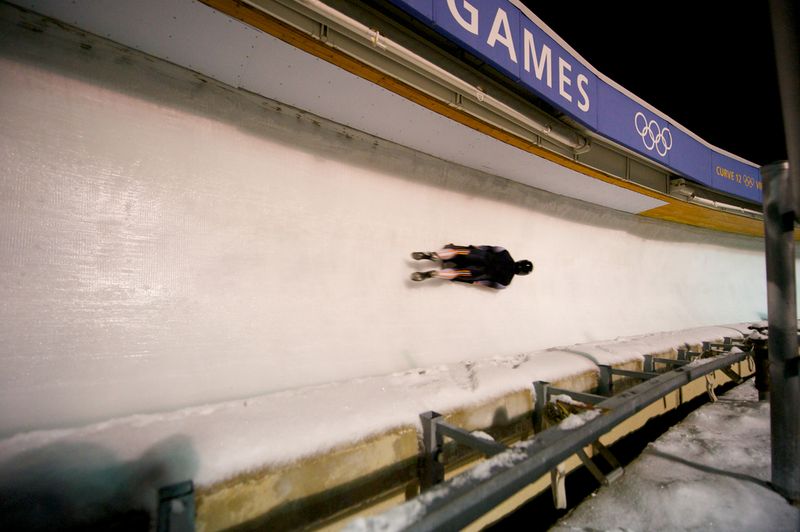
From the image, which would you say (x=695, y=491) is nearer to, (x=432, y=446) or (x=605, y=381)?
(x=605, y=381)

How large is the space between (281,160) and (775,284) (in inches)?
106

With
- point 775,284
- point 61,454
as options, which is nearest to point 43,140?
point 61,454

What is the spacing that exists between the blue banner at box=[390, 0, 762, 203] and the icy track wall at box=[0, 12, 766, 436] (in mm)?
1002

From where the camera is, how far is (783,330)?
4.42ft

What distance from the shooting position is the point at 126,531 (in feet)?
2.87

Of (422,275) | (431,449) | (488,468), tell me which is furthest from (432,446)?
(422,275)

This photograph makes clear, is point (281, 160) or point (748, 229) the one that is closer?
point (281, 160)

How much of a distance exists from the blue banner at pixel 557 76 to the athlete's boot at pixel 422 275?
1.48 metres

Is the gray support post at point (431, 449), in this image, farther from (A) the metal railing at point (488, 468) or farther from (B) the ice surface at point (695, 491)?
(B) the ice surface at point (695, 491)

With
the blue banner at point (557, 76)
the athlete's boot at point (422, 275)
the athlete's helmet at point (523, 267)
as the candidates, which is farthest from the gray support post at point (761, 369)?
the athlete's boot at point (422, 275)

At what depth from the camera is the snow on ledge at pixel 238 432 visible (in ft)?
3.13

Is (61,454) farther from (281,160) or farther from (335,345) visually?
(281,160)

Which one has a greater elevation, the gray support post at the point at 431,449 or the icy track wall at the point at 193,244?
the icy track wall at the point at 193,244

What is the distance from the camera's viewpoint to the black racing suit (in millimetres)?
2764
